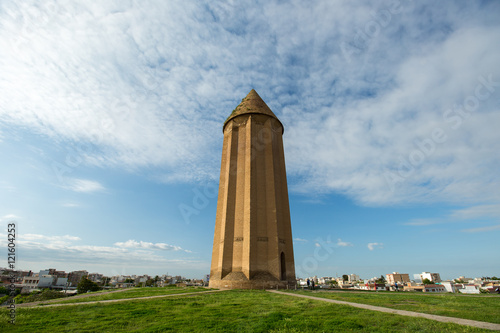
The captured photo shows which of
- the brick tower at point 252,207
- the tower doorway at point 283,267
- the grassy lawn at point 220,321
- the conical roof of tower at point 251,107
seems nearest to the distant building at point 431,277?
the tower doorway at point 283,267

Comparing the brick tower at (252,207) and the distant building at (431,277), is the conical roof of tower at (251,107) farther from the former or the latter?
the distant building at (431,277)

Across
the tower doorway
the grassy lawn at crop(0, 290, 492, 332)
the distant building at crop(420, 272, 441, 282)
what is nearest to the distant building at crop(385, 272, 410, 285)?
the distant building at crop(420, 272, 441, 282)

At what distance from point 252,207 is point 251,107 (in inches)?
405

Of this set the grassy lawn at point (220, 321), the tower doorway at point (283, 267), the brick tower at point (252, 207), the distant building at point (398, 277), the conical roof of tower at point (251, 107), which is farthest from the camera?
the distant building at point (398, 277)

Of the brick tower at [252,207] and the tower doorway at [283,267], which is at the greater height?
the brick tower at [252,207]

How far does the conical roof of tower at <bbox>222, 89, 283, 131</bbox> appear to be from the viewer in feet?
79.6

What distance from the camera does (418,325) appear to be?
16.2 ft

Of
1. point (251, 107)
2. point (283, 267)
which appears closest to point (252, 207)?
point (283, 267)

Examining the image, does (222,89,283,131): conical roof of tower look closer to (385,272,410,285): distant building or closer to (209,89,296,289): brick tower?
(209,89,296,289): brick tower

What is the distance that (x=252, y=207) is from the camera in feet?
66.2

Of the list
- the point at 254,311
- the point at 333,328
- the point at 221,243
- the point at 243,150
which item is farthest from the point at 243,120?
the point at 333,328

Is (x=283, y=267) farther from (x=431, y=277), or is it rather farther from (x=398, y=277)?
(x=431, y=277)

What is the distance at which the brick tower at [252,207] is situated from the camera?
61.4ft

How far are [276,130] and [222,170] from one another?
6.95 m
